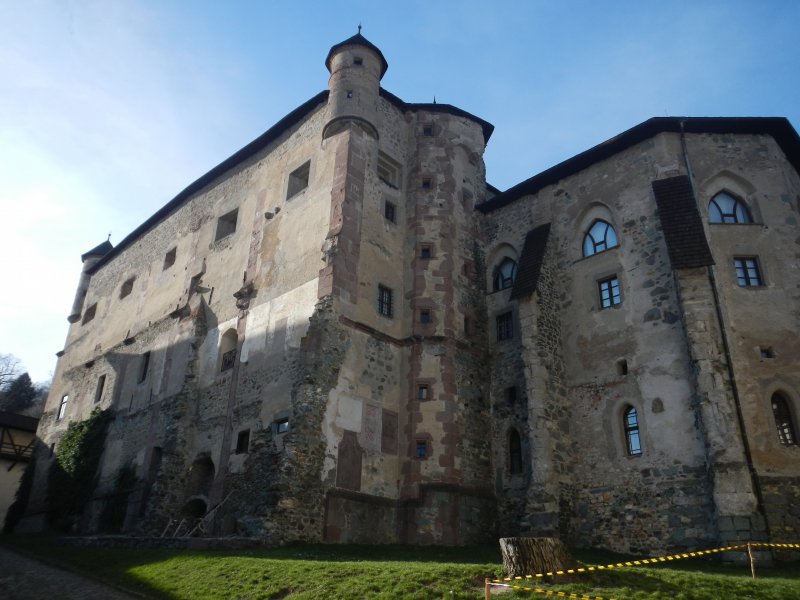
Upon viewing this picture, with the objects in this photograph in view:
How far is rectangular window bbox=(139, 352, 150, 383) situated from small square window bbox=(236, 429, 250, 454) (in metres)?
9.62

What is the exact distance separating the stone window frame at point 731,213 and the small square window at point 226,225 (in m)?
19.2

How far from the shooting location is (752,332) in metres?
19.2

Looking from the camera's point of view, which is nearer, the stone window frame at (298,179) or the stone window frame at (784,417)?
the stone window frame at (784,417)

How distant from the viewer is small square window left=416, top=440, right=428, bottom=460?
21.3 m

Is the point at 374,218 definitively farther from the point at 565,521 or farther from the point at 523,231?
the point at 565,521

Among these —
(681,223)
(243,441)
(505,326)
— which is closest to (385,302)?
(505,326)

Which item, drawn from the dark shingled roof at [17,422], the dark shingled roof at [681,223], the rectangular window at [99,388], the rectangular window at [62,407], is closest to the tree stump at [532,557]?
the dark shingled roof at [681,223]

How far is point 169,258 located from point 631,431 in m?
23.6

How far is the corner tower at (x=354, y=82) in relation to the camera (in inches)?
983

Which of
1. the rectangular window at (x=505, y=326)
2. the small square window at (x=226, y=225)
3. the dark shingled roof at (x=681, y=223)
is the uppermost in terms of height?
the small square window at (x=226, y=225)

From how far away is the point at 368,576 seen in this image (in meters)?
12.1

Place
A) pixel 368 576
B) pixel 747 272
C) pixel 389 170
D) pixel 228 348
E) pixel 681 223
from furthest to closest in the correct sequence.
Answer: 1. pixel 389 170
2. pixel 228 348
3. pixel 747 272
4. pixel 681 223
5. pixel 368 576

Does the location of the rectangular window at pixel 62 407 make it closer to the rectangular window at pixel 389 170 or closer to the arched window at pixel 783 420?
the rectangular window at pixel 389 170

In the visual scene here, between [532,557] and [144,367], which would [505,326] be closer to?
[532,557]
